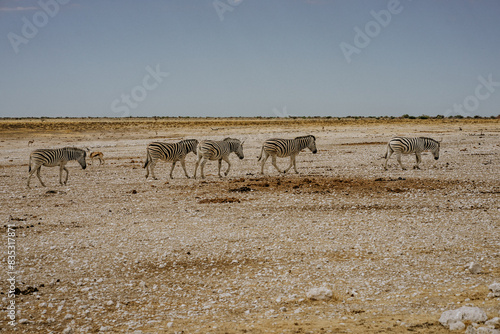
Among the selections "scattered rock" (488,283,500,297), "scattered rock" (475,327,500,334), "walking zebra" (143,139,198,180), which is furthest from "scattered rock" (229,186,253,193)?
"scattered rock" (475,327,500,334)

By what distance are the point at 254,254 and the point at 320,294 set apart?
256 centimetres

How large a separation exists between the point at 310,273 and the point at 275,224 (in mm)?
3552

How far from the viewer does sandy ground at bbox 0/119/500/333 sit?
6.61m

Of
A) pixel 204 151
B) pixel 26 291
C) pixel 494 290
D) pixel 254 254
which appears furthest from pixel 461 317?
pixel 204 151

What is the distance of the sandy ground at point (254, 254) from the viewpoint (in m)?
6.61

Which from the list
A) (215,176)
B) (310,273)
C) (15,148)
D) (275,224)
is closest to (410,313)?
(310,273)

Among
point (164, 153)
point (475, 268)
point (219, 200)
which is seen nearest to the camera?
point (475, 268)

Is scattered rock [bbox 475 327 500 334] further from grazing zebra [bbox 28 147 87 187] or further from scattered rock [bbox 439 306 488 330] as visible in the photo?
grazing zebra [bbox 28 147 87 187]

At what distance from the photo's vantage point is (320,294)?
7.01 metres

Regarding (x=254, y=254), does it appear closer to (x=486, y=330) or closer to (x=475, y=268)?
(x=475, y=268)

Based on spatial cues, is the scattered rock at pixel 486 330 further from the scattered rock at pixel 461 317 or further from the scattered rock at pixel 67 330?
the scattered rock at pixel 67 330

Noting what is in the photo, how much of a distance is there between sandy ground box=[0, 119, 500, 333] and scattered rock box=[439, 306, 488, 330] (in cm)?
13

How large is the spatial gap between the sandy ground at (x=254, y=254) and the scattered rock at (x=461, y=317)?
13 cm

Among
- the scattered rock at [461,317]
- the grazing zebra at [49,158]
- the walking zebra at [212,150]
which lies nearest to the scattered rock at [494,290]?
the scattered rock at [461,317]
